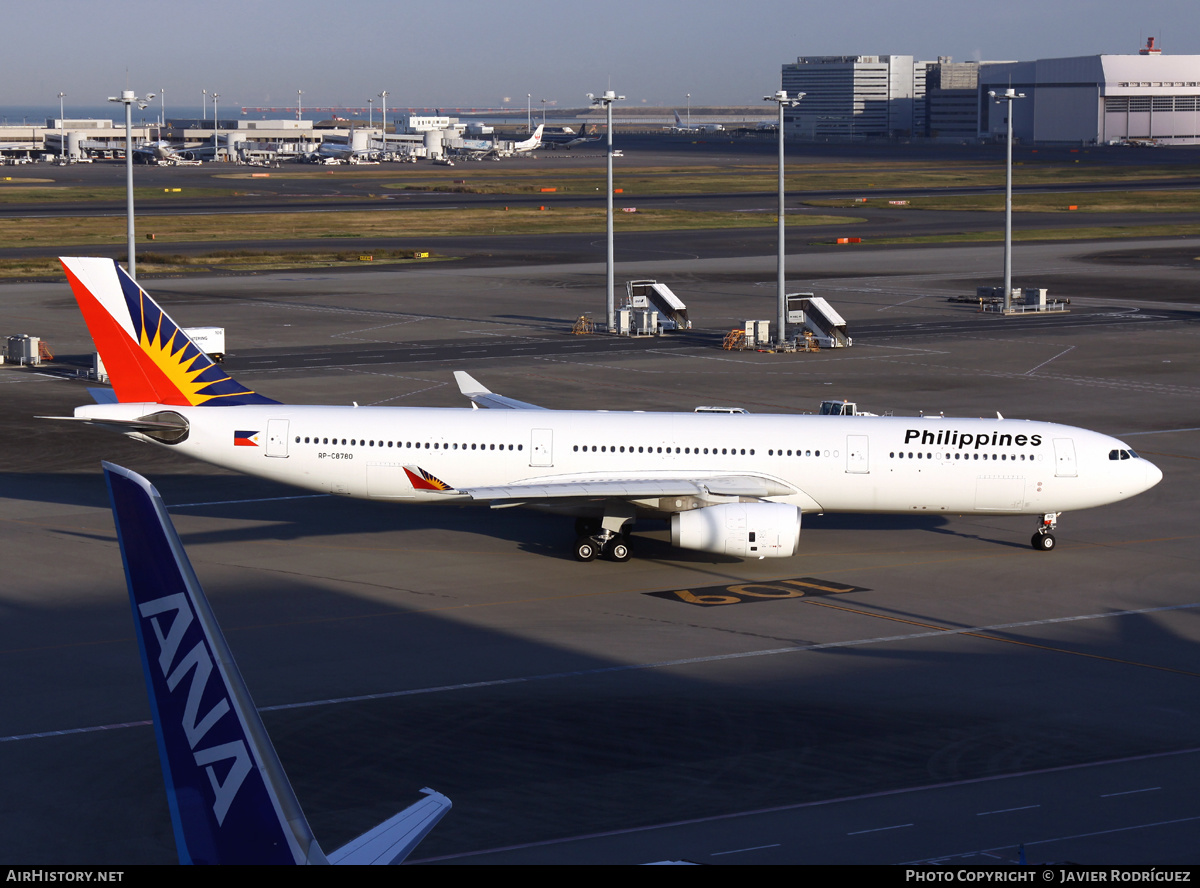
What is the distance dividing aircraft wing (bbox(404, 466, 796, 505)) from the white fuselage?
11.8 inches

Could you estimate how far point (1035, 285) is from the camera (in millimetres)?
102938

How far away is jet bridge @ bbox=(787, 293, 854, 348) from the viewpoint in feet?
253

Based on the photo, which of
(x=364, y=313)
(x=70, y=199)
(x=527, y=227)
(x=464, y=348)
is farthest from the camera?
(x=70, y=199)

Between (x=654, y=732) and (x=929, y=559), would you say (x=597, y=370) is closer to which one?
(x=929, y=559)

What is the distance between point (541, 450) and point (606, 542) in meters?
3.00

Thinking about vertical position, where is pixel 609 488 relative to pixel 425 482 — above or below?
below

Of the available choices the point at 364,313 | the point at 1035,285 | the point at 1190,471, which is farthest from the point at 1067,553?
the point at 1035,285

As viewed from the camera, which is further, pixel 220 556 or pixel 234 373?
pixel 234 373

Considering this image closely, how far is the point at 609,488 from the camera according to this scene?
3528cm

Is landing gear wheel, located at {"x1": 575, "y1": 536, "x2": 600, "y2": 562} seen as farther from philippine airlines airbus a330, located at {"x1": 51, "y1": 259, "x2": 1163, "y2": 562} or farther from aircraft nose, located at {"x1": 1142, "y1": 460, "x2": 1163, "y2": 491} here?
aircraft nose, located at {"x1": 1142, "y1": 460, "x2": 1163, "y2": 491}

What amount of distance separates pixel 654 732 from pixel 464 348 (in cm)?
5219

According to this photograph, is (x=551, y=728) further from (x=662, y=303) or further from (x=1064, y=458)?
(x=662, y=303)

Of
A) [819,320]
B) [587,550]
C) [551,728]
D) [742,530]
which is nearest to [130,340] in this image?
[587,550]

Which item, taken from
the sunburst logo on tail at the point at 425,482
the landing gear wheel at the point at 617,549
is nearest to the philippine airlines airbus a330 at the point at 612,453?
the landing gear wheel at the point at 617,549
